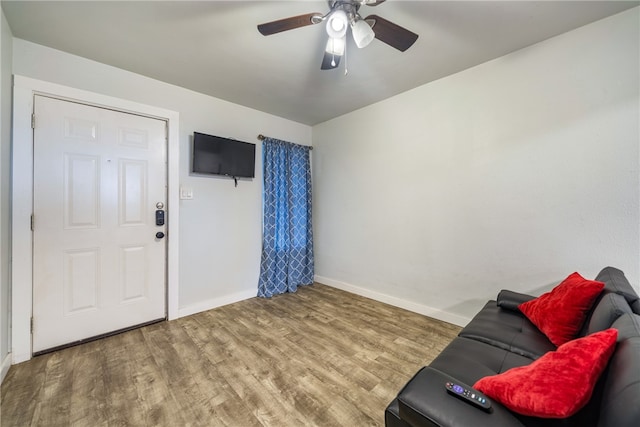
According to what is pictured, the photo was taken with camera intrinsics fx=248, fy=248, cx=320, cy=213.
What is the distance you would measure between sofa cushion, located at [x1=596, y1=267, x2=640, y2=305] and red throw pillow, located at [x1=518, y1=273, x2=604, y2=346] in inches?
2.3

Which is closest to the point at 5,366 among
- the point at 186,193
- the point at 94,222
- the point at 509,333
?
the point at 94,222

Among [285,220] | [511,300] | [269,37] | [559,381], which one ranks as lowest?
[511,300]

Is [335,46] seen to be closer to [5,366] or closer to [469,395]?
[469,395]

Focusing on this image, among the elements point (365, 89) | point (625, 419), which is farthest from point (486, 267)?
point (365, 89)

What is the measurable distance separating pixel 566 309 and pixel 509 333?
0.32m

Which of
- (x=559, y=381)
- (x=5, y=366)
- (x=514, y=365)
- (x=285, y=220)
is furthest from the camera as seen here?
(x=285, y=220)

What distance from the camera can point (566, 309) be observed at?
1.40 metres

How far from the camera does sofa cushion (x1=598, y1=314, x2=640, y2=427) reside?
1.92 feet

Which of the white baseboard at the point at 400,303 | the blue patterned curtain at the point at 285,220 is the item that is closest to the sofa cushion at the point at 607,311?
the white baseboard at the point at 400,303

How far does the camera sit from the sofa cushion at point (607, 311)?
108 cm

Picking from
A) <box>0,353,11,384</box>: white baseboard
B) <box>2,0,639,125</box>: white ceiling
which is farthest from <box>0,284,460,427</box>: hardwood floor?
<box>2,0,639,125</box>: white ceiling

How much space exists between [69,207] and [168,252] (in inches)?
34.0

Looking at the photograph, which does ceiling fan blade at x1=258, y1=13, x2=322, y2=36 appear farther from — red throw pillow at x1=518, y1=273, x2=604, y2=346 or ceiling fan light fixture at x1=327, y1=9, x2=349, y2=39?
red throw pillow at x1=518, y1=273, x2=604, y2=346

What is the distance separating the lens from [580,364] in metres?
0.79
